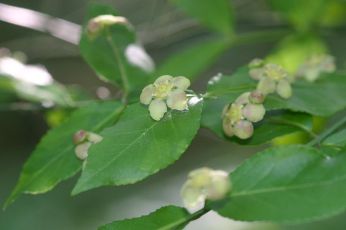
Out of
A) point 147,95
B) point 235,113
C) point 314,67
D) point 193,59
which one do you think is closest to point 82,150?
point 147,95

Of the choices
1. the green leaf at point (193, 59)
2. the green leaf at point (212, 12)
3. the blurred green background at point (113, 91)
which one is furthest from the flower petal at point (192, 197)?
the blurred green background at point (113, 91)

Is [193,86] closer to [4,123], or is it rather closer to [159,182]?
[159,182]

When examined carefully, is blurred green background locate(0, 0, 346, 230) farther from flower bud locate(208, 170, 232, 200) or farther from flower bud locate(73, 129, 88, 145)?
flower bud locate(208, 170, 232, 200)

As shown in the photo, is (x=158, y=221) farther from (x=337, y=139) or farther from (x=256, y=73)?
(x=256, y=73)

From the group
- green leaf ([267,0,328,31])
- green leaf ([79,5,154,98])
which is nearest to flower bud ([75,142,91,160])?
green leaf ([79,5,154,98])

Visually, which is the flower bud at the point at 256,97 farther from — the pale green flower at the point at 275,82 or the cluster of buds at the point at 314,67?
the cluster of buds at the point at 314,67

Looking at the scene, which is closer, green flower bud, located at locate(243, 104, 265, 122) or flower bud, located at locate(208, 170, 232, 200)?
flower bud, located at locate(208, 170, 232, 200)
